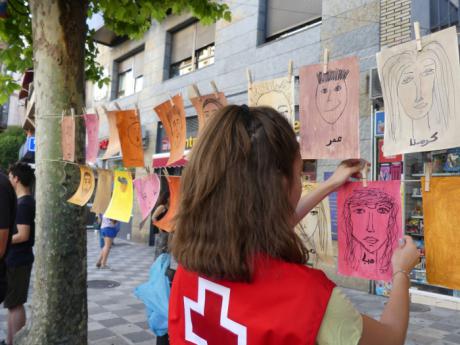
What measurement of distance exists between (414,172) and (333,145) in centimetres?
537

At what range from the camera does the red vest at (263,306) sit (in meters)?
0.99

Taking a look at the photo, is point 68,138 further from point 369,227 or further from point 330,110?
point 369,227

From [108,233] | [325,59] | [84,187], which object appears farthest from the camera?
[108,233]

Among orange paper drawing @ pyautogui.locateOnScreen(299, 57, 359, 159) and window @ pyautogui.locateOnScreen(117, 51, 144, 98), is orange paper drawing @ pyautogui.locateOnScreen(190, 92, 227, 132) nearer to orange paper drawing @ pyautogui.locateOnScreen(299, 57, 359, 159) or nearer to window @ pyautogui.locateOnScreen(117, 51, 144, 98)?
orange paper drawing @ pyautogui.locateOnScreen(299, 57, 359, 159)

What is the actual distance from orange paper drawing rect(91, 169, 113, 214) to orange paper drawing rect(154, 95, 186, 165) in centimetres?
83

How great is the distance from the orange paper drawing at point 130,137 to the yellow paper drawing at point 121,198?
0.11 meters

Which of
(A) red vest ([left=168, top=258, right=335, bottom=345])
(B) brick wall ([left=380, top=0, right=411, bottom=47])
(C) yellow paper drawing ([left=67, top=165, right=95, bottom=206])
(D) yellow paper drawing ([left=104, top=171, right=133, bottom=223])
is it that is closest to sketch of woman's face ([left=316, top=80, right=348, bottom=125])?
(A) red vest ([left=168, top=258, right=335, bottom=345])

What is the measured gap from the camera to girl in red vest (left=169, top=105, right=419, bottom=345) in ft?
3.29

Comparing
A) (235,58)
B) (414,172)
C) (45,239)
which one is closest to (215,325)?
→ (45,239)

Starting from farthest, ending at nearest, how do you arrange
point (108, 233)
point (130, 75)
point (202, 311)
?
point (130, 75) < point (108, 233) < point (202, 311)

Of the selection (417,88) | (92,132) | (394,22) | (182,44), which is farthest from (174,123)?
(182,44)

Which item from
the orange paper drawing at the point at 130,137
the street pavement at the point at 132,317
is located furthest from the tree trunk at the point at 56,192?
the street pavement at the point at 132,317

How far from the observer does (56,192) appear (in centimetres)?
329

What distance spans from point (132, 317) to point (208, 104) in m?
3.94
